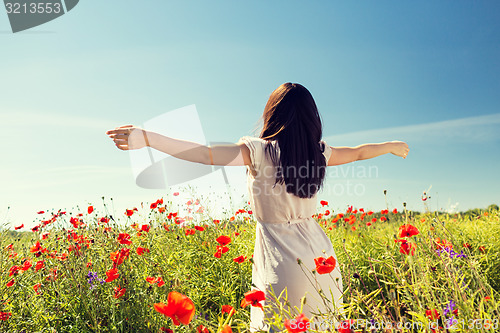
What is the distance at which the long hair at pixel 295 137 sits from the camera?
2.14m

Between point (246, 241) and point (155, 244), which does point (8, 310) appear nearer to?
point (155, 244)

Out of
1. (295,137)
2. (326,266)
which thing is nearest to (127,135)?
(295,137)

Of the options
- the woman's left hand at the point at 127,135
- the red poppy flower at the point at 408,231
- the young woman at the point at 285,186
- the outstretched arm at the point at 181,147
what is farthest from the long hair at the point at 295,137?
the woman's left hand at the point at 127,135

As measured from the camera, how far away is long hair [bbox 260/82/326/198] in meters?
2.14

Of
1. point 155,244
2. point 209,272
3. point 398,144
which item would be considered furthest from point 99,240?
point 398,144

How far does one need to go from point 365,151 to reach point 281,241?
3.89 ft

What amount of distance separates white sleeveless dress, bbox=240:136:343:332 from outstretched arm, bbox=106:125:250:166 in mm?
97

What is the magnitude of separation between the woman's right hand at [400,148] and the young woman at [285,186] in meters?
0.98

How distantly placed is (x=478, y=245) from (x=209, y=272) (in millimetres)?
3506

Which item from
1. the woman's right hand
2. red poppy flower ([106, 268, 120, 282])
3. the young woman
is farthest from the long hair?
red poppy flower ([106, 268, 120, 282])

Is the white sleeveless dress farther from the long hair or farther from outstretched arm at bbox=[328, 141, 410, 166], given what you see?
outstretched arm at bbox=[328, 141, 410, 166]

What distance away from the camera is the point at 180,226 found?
4.57 metres

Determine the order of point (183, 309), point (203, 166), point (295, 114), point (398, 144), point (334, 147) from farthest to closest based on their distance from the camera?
point (398, 144) → point (334, 147) → point (295, 114) → point (203, 166) → point (183, 309)

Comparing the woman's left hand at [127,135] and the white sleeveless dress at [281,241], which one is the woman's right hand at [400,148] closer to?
the white sleeveless dress at [281,241]
